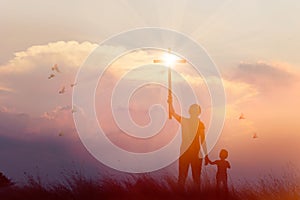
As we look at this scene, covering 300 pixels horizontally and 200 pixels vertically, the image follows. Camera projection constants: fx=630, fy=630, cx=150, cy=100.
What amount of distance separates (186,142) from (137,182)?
1.58m

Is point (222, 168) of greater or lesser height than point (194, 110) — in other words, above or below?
below

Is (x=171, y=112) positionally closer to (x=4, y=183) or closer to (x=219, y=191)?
(x=219, y=191)

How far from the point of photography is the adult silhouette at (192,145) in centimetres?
1571

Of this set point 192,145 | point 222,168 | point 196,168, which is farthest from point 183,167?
point 222,168

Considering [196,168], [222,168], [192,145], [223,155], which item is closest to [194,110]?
[192,145]

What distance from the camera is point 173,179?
52.3 ft

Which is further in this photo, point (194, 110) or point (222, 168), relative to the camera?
point (194, 110)

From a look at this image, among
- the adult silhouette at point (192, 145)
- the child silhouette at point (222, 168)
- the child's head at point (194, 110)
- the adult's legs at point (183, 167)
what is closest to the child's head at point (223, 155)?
the child silhouette at point (222, 168)

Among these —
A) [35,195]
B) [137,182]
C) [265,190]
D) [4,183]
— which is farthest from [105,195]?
[4,183]

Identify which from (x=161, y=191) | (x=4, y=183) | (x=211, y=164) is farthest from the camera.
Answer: (x=4, y=183)

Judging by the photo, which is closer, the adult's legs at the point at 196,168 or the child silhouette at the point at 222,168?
the child silhouette at the point at 222,168

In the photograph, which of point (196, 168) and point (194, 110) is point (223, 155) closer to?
point (196, 168)

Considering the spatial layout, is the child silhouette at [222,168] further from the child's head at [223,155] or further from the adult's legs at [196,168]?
the adult's legs at [196,168]

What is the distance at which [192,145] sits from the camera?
1577 cm
